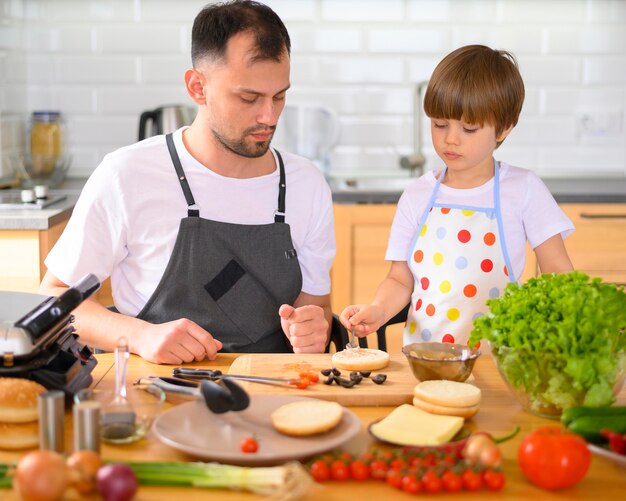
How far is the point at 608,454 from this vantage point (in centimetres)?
137

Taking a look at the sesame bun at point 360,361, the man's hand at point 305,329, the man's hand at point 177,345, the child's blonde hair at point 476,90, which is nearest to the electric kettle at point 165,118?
the child's blonde hair at point 476,90

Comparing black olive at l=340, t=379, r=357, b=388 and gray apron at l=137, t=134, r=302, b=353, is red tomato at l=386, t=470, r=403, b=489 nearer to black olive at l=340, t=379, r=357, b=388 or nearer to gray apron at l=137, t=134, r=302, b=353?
black olive at l=340, t=379, r=357, b=388

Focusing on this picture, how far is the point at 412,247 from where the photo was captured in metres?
2.46

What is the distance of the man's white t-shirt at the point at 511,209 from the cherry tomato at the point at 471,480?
1.15 m

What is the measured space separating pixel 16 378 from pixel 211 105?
3.30ft

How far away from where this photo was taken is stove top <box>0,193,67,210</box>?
326 centimetres

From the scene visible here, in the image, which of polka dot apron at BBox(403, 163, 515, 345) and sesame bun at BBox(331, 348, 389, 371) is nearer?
sesame bun at BBox(331, 348, 389, 371)

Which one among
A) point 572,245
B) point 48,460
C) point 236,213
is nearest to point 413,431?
point 48,460

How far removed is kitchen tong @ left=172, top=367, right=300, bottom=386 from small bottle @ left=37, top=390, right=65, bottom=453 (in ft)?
1.31

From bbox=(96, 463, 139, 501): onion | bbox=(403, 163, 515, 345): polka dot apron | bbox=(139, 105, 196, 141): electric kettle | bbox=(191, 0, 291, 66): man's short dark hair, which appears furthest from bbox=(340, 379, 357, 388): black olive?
bbox=(139, 105, 196, 141): electric kettle

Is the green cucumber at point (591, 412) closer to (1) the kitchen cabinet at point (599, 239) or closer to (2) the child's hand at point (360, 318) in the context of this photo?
(2) the child's hand at point (360, 318)

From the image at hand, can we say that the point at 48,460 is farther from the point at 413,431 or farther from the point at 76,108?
the point at 76,108

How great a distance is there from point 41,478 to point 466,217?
1.48 meters

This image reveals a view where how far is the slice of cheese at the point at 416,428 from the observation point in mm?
1430
